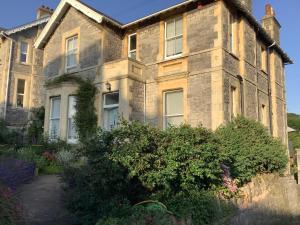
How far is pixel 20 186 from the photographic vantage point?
923cm

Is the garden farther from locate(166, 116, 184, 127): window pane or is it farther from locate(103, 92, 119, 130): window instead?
locate(103, 92, 119, 130): window

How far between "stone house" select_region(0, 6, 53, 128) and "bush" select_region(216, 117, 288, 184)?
1877cm

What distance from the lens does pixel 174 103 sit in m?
14.0

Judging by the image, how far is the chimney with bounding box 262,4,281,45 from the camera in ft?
62.6

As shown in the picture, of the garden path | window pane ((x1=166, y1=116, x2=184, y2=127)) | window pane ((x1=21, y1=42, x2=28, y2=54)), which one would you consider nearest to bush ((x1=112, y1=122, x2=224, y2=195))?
the garden path

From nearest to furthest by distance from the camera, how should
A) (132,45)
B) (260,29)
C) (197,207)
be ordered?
(197,207), (260,29), (132,45)

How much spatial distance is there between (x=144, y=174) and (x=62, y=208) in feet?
7.59

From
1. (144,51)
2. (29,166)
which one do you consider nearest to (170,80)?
(144,51)

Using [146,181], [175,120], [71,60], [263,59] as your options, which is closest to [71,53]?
[71,60]

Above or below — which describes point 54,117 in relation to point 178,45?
below

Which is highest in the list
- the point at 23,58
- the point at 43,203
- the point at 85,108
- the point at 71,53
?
the point at 23,58

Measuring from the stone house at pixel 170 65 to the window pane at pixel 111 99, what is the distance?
0.16 feet

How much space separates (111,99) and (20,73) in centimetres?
1364

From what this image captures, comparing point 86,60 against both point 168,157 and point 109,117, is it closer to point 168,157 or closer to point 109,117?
point 109,117
